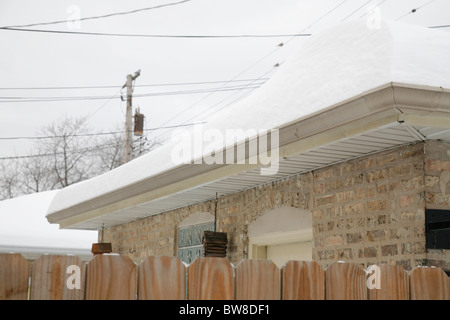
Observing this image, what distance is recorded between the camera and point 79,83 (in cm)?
5547

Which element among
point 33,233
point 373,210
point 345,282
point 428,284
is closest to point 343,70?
point 373,210

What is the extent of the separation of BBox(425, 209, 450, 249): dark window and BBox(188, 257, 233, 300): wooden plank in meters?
2.19

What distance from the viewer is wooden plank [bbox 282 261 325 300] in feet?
8.80

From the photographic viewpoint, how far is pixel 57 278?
7.43ft

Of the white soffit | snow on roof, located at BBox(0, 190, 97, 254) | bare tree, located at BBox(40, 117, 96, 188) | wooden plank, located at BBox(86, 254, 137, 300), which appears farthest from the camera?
bare tree, located at BBox(40, 117, 96, 188)

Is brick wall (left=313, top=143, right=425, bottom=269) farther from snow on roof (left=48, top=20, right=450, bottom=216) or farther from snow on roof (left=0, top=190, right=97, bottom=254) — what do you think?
snow on roof (left=0, top=190, right=97, bottom=254)

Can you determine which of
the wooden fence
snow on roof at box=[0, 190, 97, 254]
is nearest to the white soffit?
the wooden fence

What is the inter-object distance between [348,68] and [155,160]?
287cm

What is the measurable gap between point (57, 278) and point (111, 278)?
0.20 meters

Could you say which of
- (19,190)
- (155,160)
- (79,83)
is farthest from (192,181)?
(79,83)

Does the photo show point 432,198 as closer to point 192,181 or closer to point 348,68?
point 348,68

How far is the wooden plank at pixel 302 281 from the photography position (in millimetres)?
2682

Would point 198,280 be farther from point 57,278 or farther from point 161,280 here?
point 57,278
